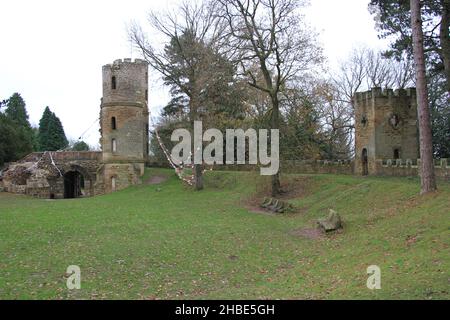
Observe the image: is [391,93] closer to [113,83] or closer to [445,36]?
[445,36]

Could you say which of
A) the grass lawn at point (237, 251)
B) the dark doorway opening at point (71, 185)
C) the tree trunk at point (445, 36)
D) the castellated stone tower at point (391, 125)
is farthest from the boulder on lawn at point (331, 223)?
the dark doorway opening at point (71, 185)

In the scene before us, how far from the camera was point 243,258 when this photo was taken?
45.5 feet

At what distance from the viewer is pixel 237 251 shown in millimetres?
14641

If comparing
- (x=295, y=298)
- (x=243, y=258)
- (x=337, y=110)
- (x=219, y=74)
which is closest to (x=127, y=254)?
(x=243, y=258)

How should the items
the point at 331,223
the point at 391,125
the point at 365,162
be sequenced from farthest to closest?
the point at 365,162 < the point at 391,125 < the point at 331,223

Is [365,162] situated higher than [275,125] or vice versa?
[275,125]

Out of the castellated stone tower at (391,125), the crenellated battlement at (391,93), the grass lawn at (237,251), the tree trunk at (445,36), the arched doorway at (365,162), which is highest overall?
the tree trunk at (445,36)

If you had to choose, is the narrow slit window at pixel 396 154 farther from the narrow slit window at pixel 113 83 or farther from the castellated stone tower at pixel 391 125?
the narrow slit window at pixel 113 83

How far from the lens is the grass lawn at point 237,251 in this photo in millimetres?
9977

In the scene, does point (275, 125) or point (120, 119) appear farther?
point (120, 119)

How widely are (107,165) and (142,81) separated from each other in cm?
762

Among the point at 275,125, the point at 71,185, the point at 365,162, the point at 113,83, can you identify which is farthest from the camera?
the point at 71,185

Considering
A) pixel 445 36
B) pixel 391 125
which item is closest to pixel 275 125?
pixel 391 125
